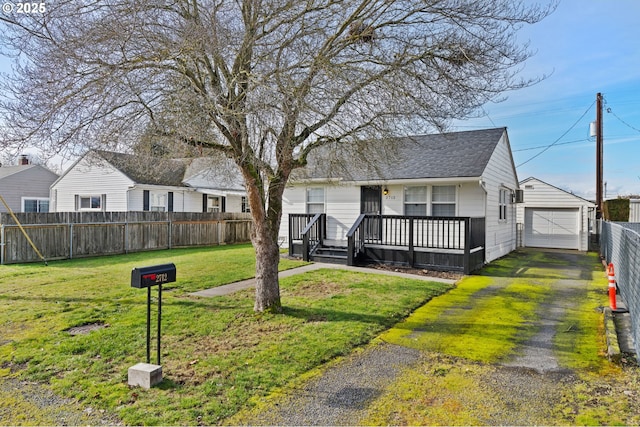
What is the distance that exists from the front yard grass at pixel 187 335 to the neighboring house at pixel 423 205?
215 centimetres

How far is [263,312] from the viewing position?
6.02 meters

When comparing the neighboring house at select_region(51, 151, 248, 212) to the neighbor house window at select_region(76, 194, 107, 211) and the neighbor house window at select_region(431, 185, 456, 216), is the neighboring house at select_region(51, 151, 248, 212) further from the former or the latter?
the neighbor house window at select_region(431, 185, 456, 216)

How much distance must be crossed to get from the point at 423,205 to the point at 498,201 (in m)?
3.24

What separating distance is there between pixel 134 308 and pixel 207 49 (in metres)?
4.29

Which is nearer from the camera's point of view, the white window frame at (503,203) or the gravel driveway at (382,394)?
the gravel driveway at (382,394)

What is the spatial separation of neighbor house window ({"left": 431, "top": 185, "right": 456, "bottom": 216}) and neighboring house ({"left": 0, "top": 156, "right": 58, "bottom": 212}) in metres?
24.3

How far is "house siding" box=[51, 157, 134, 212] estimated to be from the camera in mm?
19125

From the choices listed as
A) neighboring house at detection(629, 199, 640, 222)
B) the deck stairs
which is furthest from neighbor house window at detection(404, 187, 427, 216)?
neighboring house at detection(629, 199, 640, 222)

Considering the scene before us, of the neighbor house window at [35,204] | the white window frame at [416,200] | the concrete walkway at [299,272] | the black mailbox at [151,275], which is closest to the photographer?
the black mailbox at [151,275]

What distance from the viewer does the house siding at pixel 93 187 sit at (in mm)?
19125

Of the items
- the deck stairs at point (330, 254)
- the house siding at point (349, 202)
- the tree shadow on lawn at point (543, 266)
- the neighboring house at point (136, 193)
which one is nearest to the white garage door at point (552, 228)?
the tree shadow on lawn at point (543, 266)

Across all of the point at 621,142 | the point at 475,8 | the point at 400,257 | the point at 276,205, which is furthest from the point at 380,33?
the point at 621,142

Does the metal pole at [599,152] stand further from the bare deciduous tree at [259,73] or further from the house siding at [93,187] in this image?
the house siding at [93,187]

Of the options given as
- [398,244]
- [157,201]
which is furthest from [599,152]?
[157,201]
